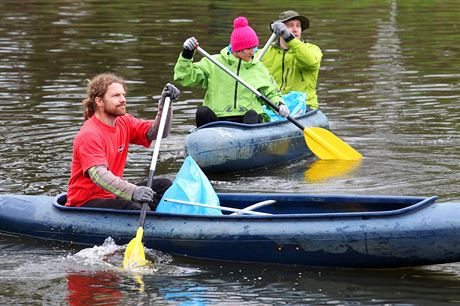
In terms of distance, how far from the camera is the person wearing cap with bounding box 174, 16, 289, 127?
12.6 m

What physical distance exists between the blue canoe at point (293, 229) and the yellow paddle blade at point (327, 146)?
313 centimetres

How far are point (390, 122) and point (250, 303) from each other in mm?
7074

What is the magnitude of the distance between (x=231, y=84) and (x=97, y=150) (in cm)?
368

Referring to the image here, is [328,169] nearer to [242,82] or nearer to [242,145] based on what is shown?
[242,145]

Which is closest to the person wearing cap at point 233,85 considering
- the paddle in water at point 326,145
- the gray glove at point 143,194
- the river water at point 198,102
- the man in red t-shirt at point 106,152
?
the paddle in water at point 326,145

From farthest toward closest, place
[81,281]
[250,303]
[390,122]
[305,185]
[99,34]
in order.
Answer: [99,34]
[390,122]
[305,185]
[81,281]
[250,303]

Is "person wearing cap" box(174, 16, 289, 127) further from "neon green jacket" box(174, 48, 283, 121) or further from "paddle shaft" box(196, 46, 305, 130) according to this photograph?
"paddle shaft" box(196, 46, 305, 130)

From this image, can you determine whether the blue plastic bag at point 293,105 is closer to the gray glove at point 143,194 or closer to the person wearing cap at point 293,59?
the person wearing cap at point 293,59

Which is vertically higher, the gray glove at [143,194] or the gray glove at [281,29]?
the gray glove at [281,29]

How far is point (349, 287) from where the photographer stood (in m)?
8.48

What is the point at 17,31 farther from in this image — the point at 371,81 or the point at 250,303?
the point at 250,303

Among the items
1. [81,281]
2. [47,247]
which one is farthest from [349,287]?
[47,247]

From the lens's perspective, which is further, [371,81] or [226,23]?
[226,23]

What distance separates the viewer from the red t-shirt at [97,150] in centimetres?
920
